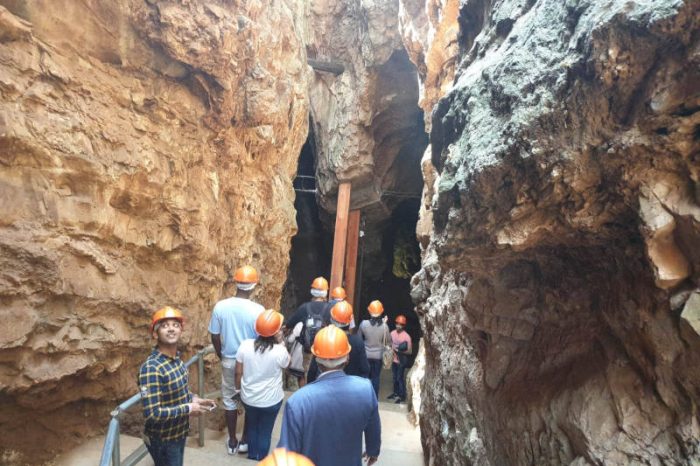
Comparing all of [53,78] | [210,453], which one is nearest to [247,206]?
[53,78]

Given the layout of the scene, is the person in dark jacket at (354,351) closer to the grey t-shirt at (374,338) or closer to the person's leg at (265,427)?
the person's leg at (265,427)

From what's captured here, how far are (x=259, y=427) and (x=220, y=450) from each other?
0.90 meters

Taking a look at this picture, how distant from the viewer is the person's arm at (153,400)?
2.42 m

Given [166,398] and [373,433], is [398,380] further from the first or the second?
[166,398]

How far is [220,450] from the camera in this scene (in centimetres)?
419

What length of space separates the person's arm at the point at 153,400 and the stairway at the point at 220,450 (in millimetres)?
1361

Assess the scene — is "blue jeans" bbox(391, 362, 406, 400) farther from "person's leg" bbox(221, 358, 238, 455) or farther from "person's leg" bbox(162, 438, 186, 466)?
"person's leg" bbox(162, 438, 186, 466)

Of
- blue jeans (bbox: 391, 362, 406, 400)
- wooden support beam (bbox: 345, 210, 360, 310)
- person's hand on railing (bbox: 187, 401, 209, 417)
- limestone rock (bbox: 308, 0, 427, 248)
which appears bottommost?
blue jeans (bbox: 391, 362, 406, 400)

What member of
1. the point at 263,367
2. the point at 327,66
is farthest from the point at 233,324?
the point at 327,66

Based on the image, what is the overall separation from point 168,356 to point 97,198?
212 centimetres

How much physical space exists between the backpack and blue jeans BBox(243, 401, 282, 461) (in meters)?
0.99

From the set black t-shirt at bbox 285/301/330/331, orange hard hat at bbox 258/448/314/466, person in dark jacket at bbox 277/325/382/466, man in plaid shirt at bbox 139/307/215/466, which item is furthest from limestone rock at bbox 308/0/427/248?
orange hard hat at bbox 258/448/314/466

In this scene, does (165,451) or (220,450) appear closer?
(165,451)

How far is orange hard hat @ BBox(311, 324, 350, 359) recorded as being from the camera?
2.35 metres
